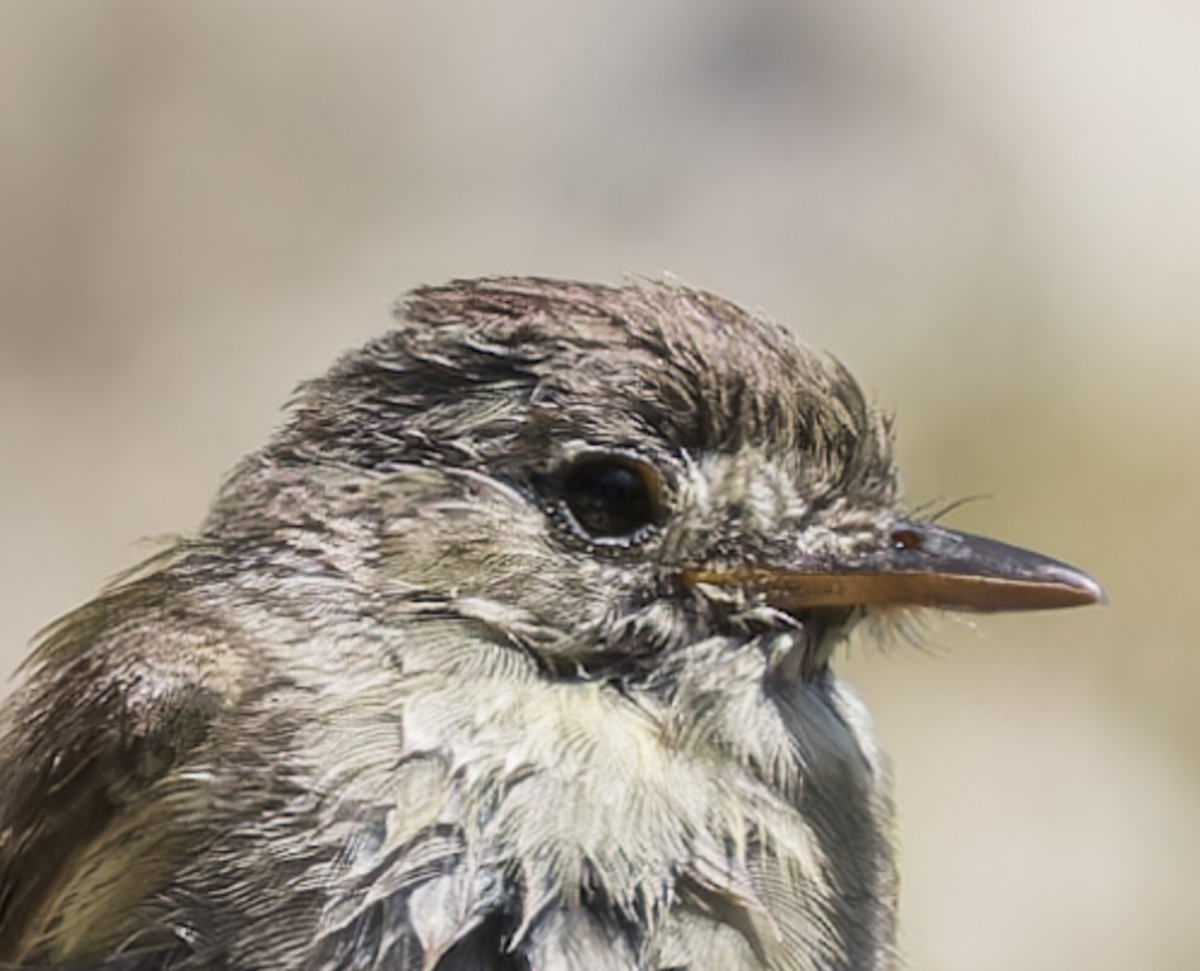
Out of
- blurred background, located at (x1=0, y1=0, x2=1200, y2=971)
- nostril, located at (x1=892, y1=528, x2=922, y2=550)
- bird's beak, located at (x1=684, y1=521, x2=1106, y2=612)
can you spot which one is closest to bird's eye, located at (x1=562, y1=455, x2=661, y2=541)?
bird's beak, located at (x1=684, y1=521, x2=1106, y2=612)

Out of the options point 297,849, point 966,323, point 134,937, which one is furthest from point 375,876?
point 966,323

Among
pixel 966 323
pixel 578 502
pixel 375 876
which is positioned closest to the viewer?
pixel 375 876

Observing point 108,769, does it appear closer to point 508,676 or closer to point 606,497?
point 508,676

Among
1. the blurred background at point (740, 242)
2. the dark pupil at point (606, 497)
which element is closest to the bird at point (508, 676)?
the dark pupil at point (606, 497)

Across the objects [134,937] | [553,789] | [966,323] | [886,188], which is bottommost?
[134,937]

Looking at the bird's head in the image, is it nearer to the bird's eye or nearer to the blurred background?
the bird's eye

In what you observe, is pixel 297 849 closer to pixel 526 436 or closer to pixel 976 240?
pixel 526 436

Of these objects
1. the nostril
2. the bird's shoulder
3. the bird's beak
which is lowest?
the bird's shoulder
